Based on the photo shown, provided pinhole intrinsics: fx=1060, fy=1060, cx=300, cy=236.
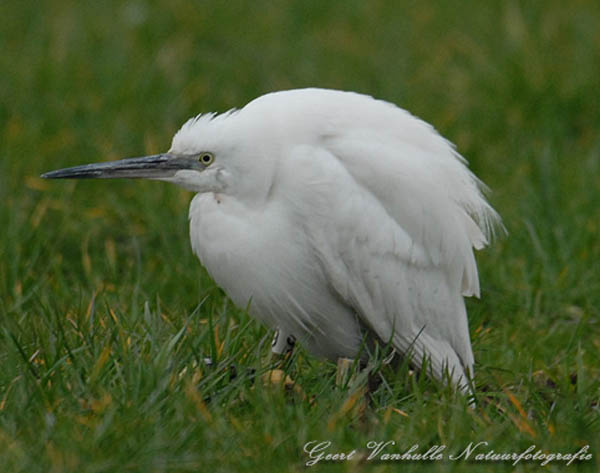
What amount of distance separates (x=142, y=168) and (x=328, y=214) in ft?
2.48

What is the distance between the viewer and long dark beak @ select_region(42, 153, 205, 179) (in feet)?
13.1

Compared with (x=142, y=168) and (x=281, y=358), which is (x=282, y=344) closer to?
(x=281, y=358)

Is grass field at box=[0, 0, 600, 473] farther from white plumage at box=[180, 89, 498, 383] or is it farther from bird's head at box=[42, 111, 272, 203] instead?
bird's head at box=[42, 111, 272, 203]

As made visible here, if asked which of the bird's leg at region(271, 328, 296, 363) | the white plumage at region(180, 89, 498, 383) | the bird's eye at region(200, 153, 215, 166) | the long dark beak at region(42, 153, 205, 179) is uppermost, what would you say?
the long dark beak at region(42, 153, 205, 179)

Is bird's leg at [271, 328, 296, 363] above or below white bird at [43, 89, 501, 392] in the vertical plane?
below

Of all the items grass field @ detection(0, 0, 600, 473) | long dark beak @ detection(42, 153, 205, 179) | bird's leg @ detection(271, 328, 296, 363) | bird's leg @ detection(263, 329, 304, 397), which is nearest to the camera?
grass field @ detection(0, 0, 600, 473)

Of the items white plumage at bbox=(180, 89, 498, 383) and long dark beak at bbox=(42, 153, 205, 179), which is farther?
long dark beak at bbox=(42, 153, 205, 179)

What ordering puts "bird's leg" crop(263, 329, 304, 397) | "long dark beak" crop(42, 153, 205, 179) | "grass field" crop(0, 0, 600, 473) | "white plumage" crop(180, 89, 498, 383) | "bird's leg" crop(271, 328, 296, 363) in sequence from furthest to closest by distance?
"bird's leg" crop(271, 328, 296, 363), "long dark beak" crop(42, 153, 205, 179), "white plumage" crop(180, 89, 498, 383), "bird's leg" crop(263, 329, 304, 397), "grass field" crop(0, 0, 600, 473)

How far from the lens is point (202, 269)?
5.20 metres

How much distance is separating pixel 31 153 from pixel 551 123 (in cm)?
348

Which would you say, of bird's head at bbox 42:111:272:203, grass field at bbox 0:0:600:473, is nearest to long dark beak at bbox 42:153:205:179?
bird's head at bbox 42:111:272:203

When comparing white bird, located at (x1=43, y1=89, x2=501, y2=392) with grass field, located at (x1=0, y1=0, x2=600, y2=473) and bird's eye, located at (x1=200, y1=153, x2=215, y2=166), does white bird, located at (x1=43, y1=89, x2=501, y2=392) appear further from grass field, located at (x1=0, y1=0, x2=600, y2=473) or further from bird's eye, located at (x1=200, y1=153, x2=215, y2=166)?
grass field, located at (x1=0, y1=0, x2=600, y2=473)

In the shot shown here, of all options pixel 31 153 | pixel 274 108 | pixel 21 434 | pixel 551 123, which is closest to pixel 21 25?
pixel 31 153

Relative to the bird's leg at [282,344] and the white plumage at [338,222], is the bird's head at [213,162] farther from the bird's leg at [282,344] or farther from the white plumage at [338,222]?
the bird's leg at [282,344]
